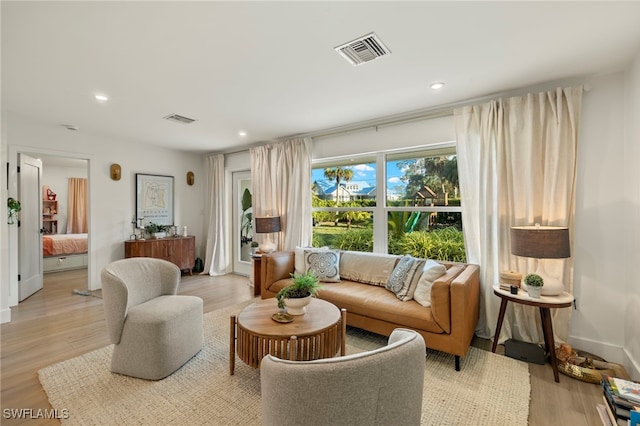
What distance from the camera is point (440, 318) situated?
7.53 ft

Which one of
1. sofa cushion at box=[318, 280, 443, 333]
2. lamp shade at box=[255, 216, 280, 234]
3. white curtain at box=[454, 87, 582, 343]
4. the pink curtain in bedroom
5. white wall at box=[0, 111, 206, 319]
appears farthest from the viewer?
the pink curtain in bedroom

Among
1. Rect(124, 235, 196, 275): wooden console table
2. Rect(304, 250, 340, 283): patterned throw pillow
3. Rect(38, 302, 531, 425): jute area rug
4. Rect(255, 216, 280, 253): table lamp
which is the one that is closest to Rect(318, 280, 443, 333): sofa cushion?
Rect(304, 250, 340, 283): patterned throw pillow

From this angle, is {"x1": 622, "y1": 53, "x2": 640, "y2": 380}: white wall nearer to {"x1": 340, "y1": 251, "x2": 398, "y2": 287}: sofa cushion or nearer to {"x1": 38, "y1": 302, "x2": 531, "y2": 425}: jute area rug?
{"x1": 38, "y1": 302, "x2": 531, "y2": 425}: jute area rug

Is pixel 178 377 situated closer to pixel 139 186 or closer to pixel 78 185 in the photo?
pixel 139 186

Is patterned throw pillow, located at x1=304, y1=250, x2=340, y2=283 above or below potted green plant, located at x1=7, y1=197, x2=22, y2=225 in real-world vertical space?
below

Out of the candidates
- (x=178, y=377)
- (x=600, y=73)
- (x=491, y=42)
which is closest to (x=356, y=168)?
(x=491, y=42)

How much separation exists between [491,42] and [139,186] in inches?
214

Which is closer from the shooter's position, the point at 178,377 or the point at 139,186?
the point at 178,377

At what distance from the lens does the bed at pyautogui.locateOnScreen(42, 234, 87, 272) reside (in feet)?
19.3

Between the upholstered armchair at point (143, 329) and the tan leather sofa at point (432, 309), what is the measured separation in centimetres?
135

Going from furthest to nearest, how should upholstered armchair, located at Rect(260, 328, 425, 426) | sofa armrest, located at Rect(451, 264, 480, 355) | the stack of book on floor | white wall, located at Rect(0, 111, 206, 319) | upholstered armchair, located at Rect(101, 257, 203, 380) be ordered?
white wall, located at Rect(0, 111, 206, 319) → sofa armrest, located at Rect(451, 264, 480, 355) → upholstered armchair, located at Rect(101, 257, 203, 380) → the stack of book on floor → upholstered armchair, located at Rect(260, 328, 425, 426)

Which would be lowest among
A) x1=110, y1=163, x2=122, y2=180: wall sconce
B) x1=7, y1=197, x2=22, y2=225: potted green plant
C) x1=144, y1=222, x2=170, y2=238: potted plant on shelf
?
x1=144, y1=222, x2=170, y2=238: potted plant on shelf

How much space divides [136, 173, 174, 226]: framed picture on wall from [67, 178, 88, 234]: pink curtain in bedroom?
3711mm

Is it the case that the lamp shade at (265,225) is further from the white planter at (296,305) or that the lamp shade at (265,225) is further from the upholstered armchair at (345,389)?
the upholstered armchair at (345,389)
